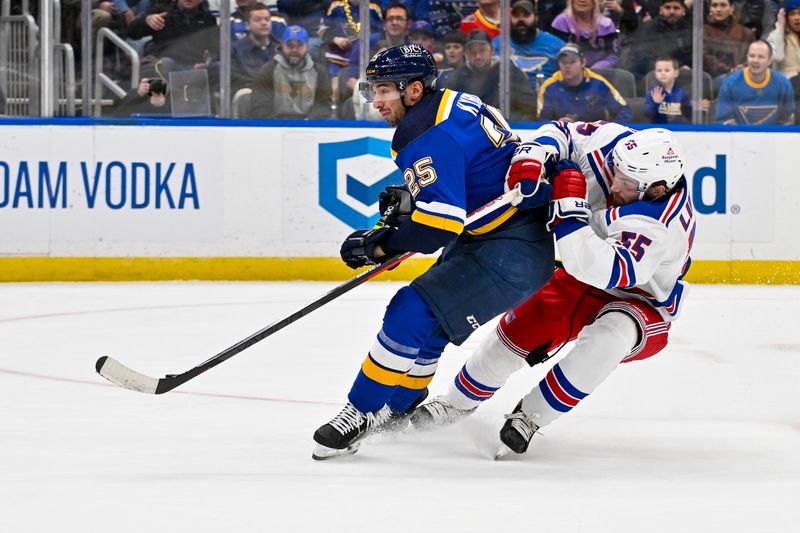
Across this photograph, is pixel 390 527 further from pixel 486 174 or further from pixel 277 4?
pixel 277 4

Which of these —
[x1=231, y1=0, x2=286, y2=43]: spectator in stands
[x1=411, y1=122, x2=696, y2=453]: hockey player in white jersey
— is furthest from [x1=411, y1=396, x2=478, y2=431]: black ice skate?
[x1=231, y1=0, x2=286, y2=43]: spectator in stands

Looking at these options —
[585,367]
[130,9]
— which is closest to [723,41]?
[130,9]

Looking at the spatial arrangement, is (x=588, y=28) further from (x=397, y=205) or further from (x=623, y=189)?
(x=397, y=205)

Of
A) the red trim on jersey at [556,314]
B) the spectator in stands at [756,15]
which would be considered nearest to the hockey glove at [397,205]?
the red trim on jersey at [556,314]

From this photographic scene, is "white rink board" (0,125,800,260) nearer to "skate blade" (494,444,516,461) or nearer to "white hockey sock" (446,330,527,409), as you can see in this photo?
"white hockey sock" (446,330,527,409)

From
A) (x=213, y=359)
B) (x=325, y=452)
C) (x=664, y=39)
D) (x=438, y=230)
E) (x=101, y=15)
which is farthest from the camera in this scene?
(x=664, y=39)

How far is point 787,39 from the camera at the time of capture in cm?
749

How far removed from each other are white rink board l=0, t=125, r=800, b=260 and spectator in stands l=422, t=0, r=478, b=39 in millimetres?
755

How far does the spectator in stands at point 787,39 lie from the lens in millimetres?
7480

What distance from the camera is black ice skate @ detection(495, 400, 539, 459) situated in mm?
2838

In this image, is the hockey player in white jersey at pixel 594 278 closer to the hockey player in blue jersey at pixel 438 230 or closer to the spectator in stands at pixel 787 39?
the hockey player in blue jersey at pixel 438 230

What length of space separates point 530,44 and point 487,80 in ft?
1.18

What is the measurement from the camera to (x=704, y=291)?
A: 6840 mm

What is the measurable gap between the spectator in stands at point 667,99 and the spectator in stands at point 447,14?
4.00 feet
